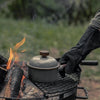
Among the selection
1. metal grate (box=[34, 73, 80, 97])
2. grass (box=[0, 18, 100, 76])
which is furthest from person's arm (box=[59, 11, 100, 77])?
grass (box=[0, 18, 100, 76])

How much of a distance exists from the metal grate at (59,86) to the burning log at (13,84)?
21cm

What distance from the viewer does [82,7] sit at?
12.0 m

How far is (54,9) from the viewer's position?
14.3m

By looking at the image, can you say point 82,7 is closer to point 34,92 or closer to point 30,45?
point 30,45

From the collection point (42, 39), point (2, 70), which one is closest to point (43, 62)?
point (2, 70)

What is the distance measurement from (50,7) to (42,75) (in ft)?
41.8

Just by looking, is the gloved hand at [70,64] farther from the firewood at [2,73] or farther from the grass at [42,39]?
the grass at [42,39]

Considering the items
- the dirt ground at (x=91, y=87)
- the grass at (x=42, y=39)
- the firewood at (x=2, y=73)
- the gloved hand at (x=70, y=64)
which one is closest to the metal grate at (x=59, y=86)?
the gloved hand at (x=70, y=64)

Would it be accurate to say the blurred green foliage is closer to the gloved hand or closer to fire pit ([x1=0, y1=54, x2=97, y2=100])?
the gloved hand

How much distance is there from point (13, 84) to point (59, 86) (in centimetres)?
52

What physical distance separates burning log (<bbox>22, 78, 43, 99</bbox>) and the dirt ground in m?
2.36

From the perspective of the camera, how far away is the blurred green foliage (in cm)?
1207

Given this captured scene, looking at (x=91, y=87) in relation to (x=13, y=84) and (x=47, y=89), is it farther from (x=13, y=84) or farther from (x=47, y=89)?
(x=13, y=84)

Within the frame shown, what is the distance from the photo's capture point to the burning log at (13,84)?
6.70 ft
